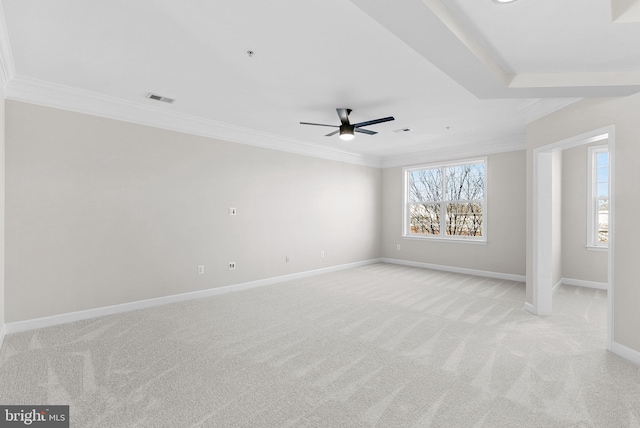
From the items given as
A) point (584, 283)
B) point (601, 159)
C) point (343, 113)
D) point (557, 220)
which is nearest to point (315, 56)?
point (343, 113)

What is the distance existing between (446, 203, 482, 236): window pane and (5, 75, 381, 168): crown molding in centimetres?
347

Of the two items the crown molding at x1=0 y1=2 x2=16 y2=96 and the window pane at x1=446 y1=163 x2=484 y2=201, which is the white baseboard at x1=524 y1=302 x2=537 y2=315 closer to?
the window pane at x1=446 y1=163 x2=484 y2=201

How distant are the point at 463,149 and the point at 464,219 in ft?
4.76

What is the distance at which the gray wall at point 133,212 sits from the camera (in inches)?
130

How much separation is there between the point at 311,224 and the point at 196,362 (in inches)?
152

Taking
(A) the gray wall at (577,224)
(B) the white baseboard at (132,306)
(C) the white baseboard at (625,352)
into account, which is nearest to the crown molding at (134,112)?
(B) the white baseboard at (132,306)

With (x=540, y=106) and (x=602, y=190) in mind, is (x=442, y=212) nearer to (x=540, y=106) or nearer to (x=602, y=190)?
(x=602, y=190)

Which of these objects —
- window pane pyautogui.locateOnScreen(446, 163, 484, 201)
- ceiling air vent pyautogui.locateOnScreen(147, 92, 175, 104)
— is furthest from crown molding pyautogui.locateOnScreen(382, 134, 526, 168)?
ceiling air vent pyautogui.locateOnScreen(147, 92, 175, 104)

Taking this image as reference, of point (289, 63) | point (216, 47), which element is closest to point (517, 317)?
point (289, 63)

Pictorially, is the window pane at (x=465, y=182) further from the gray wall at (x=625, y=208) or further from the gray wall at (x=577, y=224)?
the gray wall at (x=625, y=208)

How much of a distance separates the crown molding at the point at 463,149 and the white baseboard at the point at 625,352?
378 cm

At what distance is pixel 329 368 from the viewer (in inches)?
98.1

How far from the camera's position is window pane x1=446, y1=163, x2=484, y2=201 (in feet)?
20.7

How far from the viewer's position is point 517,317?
3.70 meters
